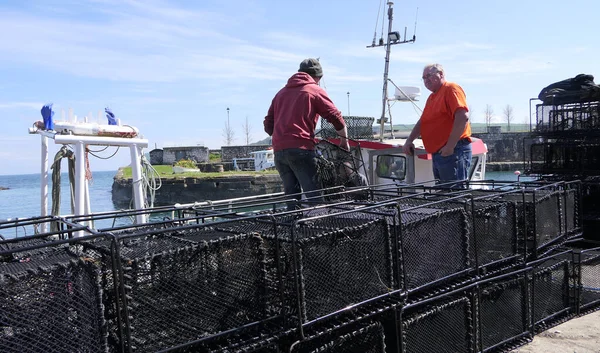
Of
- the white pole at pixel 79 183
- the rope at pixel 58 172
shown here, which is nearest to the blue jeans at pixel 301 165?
the white pole at pixel 79 183

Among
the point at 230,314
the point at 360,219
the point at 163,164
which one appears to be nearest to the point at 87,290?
the point at 230,314

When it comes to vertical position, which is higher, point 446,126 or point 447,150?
Result: point 446,126

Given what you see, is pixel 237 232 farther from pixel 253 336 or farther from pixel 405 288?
pixel 405 288

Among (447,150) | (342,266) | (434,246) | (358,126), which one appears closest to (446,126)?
(447,150)

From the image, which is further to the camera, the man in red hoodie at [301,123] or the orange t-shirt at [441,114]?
the orange t-shirt at [441,114]

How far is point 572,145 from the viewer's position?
6.93 m

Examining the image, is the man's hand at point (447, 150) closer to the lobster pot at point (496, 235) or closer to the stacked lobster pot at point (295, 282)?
the stacked lobster pot at point (295, 282)

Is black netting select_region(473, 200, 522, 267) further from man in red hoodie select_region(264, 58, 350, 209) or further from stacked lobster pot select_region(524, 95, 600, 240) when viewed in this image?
stacked lobster pot select_region(524, 95, 600, 240)

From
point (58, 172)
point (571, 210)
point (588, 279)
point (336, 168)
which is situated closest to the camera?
point (588, 279)

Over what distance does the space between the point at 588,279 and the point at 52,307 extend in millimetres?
4718

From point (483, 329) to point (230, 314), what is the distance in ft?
6.82

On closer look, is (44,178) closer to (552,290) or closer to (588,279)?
(552,290)

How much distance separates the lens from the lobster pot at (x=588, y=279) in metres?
4.50

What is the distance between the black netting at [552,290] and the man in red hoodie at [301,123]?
1.95 meters
